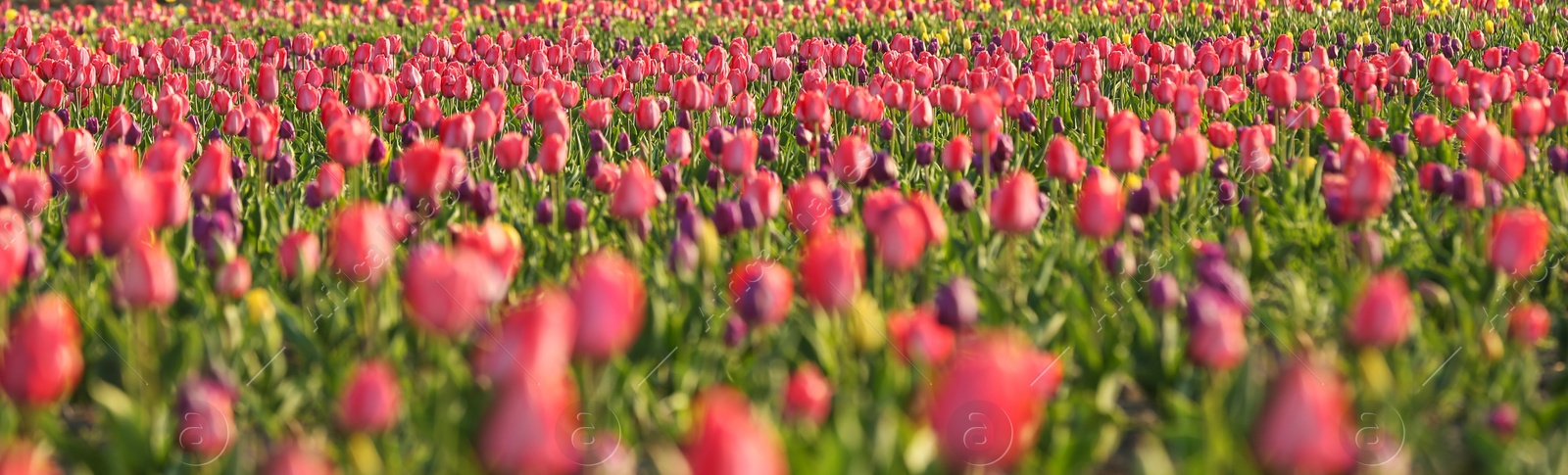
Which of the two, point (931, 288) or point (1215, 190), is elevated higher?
point (931, 288)

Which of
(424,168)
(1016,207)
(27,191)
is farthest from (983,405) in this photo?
(27,191)

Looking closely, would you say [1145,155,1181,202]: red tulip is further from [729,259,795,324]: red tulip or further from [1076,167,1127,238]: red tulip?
[729,259,795,324]: red tulip

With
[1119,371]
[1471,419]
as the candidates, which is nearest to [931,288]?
[1119,371]

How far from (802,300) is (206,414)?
1.55m

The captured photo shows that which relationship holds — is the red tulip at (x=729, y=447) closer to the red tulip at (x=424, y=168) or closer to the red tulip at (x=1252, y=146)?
the red tulip at (x=424, y=168)

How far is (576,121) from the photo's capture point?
680 cm

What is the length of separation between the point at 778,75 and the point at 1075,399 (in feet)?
14.2

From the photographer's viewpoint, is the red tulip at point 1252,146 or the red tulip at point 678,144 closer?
the red tulip at point 1252,146

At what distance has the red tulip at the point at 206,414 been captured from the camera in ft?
7.51

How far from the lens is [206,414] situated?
90.3 inches

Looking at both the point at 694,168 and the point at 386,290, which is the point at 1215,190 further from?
the point at 386,290

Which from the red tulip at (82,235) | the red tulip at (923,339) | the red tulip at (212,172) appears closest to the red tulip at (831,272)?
the red tulip at (923,339)

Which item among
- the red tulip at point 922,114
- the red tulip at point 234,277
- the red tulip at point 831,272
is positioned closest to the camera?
the red tulip at point 831,272

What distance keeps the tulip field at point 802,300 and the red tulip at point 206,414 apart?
0.5 inches
